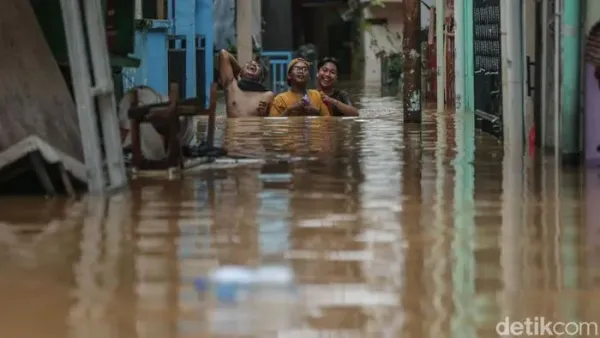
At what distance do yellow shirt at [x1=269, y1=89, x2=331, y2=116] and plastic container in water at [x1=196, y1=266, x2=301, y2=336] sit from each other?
32.7ft

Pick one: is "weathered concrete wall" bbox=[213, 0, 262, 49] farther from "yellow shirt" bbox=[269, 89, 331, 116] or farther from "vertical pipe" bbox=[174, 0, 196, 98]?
"yellow shirt" bbox=[269, 89, 331, 116]

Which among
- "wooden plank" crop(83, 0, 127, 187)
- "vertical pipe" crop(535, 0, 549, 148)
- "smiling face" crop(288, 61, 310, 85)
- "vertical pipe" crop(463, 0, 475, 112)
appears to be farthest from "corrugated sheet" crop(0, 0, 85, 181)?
"vertical pipe" crop(463, 0, 475, 112)

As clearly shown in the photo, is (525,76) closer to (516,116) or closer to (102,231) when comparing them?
(516,116)

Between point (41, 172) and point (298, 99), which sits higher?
point (298, 99)

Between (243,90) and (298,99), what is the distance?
986 millimetres

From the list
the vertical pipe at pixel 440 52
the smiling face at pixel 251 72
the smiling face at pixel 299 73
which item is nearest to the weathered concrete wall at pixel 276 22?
the vertical pipe at pixel 440 52

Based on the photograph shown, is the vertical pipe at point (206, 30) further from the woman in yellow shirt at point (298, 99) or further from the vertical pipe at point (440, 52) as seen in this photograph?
the vertical pipe at point (440, 52)

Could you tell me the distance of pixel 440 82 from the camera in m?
18.0

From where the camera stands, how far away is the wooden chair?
7777 millimetres

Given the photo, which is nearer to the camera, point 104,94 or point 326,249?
point 326,249

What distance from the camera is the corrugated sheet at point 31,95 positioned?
6867 millimetres

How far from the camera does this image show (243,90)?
15188mm

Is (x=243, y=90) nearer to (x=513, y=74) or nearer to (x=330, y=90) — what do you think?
(x=330, y=90)

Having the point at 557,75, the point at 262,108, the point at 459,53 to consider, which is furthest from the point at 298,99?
the point at 557,75
